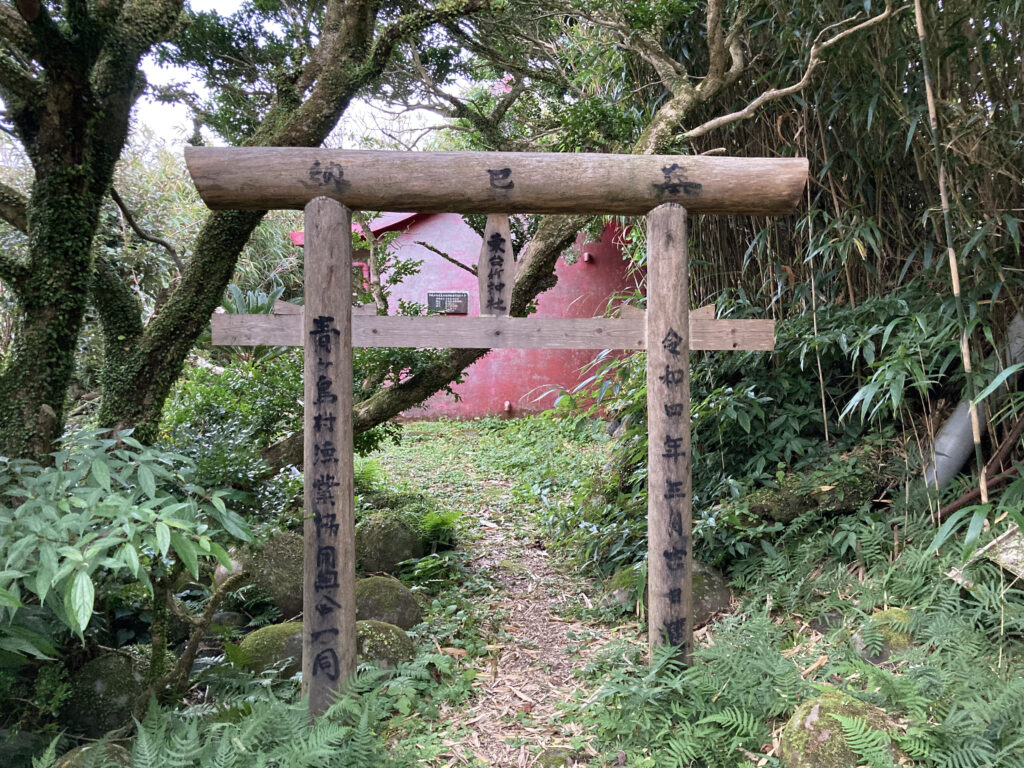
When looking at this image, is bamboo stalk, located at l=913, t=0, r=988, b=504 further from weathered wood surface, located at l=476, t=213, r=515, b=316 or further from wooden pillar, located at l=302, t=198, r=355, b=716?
wooden pillar, located at l=302, t=198, r=355, b=716

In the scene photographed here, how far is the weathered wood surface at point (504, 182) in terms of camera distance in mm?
2750

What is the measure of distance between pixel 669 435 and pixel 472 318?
988mm

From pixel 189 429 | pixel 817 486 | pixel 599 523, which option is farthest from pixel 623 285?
pixel 189 429

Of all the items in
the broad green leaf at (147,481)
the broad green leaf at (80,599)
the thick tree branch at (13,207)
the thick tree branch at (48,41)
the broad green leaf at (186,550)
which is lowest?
the broad green leaf at (80,599)

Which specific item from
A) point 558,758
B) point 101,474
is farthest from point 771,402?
point 101,474

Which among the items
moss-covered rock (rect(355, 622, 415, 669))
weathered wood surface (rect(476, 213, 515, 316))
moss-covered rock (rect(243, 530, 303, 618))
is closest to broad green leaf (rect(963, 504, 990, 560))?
weathered wood surface (rect(476, 213, 515, 316))

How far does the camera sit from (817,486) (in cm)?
364

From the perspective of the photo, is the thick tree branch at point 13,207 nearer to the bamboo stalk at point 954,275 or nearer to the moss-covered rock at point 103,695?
the moss-covered rock at point 103,695

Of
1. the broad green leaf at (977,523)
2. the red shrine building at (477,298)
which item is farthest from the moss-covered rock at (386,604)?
the red shrine building at (477,298)

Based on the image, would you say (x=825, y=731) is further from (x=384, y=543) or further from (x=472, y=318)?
(x=384, y=543)

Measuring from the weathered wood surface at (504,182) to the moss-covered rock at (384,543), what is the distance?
95.9 inches

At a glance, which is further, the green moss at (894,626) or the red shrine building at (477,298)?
the red shrine building at (477,298)

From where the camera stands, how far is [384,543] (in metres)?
4.55

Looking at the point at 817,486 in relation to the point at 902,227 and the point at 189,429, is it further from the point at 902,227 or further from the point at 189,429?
the point at 189,429
